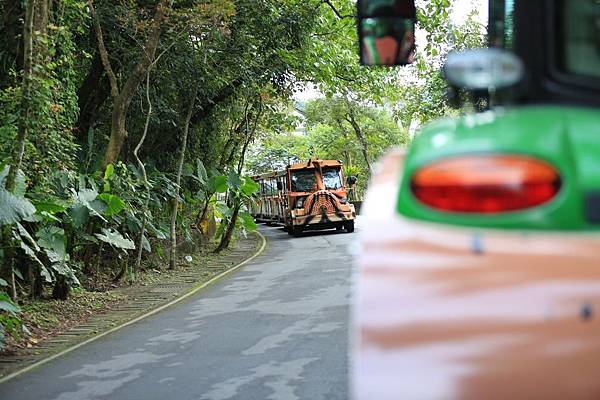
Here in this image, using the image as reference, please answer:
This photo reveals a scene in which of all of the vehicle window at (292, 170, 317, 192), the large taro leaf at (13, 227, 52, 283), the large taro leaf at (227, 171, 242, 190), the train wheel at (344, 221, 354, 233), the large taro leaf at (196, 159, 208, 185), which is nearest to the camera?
the large taro leaf at (13, 227, 52, 283)

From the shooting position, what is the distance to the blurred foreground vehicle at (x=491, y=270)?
1629mm

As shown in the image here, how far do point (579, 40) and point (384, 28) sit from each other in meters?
1.05

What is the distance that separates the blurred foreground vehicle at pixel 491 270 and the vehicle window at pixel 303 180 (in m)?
29.9

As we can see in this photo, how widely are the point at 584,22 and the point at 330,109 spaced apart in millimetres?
45032

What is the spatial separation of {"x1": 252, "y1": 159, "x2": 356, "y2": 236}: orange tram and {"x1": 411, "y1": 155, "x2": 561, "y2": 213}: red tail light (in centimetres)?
2783

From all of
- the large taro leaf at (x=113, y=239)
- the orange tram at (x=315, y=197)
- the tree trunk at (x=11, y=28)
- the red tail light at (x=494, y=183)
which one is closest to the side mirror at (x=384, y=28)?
the red tail light at (x=494, y=183)

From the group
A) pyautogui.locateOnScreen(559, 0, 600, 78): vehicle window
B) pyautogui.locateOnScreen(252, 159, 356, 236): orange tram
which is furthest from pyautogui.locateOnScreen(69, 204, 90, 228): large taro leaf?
pyautogui.locateOnScreen(252, 159, 356, 236): orange tram

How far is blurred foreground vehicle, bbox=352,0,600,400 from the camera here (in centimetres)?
163

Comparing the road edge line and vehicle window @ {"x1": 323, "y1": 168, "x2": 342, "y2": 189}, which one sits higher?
vehicle window @ {"x1": 323, "y1": 168, "x2": 342, "y2": 189}

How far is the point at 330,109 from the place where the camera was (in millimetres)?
46875

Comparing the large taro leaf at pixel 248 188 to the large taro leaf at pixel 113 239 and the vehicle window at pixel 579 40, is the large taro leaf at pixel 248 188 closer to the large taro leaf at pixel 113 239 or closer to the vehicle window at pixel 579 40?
the large taro leaf at pixel 113 239

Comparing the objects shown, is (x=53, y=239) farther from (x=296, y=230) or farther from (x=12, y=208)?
(x=296, y=230)

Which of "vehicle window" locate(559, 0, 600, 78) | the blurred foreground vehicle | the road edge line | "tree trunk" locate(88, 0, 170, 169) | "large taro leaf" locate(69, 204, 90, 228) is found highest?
"tree trunk" locate(88, 0, 170, 169)

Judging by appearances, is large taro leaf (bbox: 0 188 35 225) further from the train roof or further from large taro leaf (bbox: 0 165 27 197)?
the train roof
